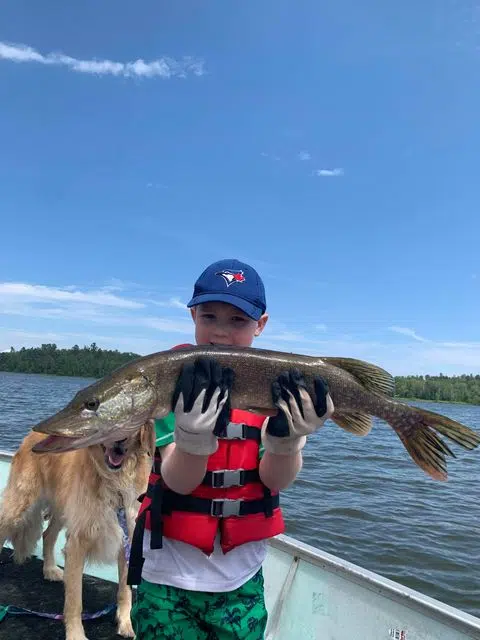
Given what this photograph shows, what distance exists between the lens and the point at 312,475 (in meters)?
15.0

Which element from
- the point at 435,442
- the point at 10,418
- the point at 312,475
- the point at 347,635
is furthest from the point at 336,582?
the point at 10,418

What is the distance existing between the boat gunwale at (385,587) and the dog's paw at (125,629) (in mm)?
1509

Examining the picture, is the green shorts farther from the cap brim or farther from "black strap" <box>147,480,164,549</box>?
the cap brim

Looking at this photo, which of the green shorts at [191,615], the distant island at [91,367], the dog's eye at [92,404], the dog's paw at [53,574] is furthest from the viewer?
the distant island at [91,367]

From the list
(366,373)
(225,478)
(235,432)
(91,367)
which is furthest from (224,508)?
(91,367)

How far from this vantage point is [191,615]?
262 centimetres

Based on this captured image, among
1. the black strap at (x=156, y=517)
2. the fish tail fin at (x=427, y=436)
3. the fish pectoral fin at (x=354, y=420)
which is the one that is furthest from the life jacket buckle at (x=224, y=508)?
the fish tail fin at (x=427, y=436)

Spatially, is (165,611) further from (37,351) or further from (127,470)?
(37,351)

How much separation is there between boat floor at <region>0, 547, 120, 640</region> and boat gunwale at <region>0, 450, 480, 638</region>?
1.76 m

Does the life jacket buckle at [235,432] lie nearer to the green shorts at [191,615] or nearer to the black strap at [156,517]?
the black strap at [156,517]

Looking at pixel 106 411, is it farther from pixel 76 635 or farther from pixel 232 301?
pixel 76 635

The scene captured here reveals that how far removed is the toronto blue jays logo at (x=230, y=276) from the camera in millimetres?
3018

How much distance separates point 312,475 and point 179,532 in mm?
12979

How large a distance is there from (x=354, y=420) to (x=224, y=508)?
944 millimetres
